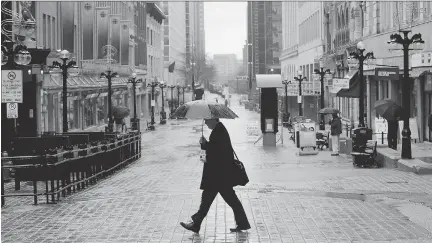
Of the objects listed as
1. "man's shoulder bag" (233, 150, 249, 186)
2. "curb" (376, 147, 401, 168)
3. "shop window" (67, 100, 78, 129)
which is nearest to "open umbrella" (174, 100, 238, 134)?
"man's shoulder bag" (233, 150, 249, 186)

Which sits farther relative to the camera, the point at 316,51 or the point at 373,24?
the point at 316,51

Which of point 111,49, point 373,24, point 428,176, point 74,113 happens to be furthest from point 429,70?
point 74,113

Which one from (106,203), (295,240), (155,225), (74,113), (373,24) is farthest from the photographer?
(74,113)

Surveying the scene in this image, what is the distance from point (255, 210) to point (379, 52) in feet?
92.0

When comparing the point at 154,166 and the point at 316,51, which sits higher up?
the point at 316,51

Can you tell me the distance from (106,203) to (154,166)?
10703 millimetres

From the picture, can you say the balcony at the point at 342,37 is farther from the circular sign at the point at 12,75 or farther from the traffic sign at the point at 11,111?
the circular sign at the point at 12,75

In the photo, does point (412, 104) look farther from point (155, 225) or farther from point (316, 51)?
point (316, 51)

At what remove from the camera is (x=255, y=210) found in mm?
12750

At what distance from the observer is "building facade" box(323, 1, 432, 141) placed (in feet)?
102

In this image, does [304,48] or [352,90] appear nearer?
[352,90]

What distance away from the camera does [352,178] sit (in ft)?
60.0

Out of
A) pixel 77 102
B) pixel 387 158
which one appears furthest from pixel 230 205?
pixel 77 102

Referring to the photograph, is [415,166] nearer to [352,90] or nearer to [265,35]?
[352,90]
